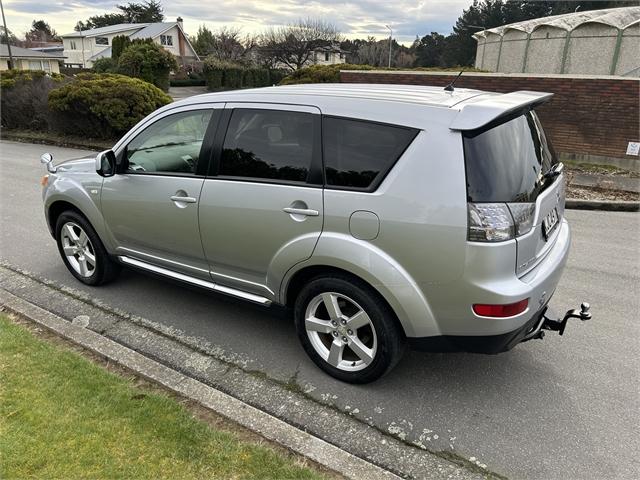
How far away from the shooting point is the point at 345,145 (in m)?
2.84

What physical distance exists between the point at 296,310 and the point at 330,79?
14.5m

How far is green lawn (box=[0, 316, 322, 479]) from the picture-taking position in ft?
7.64

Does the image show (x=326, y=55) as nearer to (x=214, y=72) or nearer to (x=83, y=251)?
(x=214, y=72)

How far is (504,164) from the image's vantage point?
8.42 ft

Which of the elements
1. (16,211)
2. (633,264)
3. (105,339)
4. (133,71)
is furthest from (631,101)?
(133,71)

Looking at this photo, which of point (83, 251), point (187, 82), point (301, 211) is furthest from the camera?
point (187, 82)

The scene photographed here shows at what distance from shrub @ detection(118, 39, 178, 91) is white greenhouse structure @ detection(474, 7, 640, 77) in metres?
19.5

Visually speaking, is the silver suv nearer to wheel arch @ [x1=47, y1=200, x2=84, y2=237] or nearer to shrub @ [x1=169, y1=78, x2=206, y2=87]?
wheel arch @ [x1=47, y1=200, x2=84, y2=237]

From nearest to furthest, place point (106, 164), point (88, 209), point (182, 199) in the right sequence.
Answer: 1. point (182, 199)
2. point (106, 164)
3. point (88, 209)

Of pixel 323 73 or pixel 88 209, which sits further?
pixel 323 73

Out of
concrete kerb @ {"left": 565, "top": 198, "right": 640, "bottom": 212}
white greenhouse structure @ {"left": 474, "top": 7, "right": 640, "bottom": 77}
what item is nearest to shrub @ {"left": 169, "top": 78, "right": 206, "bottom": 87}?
white greenhouse structure @ {"left": 474, "top": 7, "right": 640, "bottom": 77}

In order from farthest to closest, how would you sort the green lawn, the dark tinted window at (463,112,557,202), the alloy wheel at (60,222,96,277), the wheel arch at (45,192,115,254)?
the alloy wheel at (60,222,96,277) < the wheel arch at (45,192,115,254) < the dark tinted window at (463,112,557,202) < the green lawn

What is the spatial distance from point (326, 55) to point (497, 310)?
5681cm

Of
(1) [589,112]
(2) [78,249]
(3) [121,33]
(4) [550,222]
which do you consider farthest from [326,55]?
(4) [550,222]
